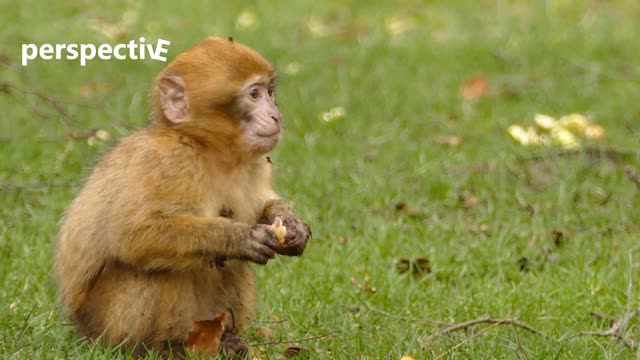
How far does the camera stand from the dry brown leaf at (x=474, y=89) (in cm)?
974

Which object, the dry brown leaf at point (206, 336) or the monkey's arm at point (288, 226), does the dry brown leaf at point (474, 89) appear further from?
the dry brown leaf at point (206, 336)

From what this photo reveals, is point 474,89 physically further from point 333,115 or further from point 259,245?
point 259,245

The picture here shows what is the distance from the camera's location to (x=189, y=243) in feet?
15.8

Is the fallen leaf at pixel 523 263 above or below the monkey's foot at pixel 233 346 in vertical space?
below

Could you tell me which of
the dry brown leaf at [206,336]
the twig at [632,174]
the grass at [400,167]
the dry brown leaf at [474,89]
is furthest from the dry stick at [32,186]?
the dry brown leaf at [474,89]

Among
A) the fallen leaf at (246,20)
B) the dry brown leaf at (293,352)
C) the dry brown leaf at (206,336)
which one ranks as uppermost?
the dry brown leaf at (206,336)

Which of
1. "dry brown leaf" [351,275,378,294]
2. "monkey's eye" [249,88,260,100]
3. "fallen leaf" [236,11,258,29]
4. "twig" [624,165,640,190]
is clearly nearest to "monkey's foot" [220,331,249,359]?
"monkey's eye" [249,88,260,100]

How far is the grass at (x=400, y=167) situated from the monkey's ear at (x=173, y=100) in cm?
73

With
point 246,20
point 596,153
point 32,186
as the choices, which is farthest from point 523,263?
point 246,20

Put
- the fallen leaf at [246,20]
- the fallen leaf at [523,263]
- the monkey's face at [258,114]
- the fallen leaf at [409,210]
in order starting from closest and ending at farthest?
1. the monkey's face at [258,114]
2. the fallen leaf at [523,263]
3. the fallen leaf at [409,210]
4. the fallen leaf at [246,20]

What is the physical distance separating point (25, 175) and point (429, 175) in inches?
90.5

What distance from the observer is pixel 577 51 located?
35.1 ft

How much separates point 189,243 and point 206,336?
18.2 inches

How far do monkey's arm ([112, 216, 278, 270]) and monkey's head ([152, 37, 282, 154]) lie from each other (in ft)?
1.16
